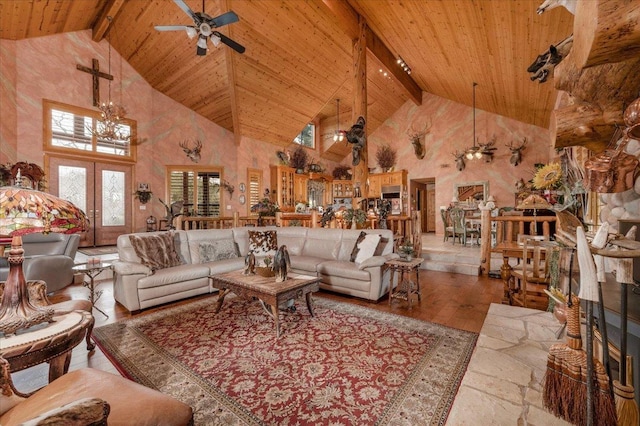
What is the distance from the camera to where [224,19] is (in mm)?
3625

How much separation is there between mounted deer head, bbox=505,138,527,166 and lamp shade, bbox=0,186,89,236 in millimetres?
9631

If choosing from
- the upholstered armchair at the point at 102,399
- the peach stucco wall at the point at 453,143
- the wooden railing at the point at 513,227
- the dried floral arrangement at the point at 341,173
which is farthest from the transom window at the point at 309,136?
the upholstered armchair at the point at 102,399

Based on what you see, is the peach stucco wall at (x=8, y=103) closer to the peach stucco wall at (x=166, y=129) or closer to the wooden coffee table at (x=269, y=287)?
the peach stucco wall at (x=166, y=129)

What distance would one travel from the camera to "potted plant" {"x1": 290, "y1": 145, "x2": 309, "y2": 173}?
386 inches

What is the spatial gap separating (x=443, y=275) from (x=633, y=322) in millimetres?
4023

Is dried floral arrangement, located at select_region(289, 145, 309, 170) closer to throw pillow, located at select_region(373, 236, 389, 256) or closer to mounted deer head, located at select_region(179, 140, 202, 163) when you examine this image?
mounted deer head, located at select_region(179, 140, 202, 163)

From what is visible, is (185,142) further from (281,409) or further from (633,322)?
(633,322)

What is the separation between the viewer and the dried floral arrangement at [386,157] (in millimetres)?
10289

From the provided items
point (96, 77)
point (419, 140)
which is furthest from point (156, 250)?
point (419, 140)

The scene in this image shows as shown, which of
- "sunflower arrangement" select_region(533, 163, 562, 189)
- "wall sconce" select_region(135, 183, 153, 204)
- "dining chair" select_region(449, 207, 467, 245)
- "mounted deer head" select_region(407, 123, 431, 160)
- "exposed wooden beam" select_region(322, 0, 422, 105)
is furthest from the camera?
"mounted deer head" select_region(407, 123, 431, 160)

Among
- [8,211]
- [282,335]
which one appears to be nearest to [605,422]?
[282,335]

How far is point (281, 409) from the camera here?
1.62 meters

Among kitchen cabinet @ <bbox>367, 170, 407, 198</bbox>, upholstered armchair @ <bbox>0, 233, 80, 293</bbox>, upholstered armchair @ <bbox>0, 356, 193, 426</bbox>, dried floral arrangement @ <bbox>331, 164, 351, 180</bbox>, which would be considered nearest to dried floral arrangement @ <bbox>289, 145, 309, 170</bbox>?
dried floral arrangement @ <bbox>331, 164, 351, 180</bbox>

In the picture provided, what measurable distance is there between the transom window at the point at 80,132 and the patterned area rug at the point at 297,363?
581 cm
